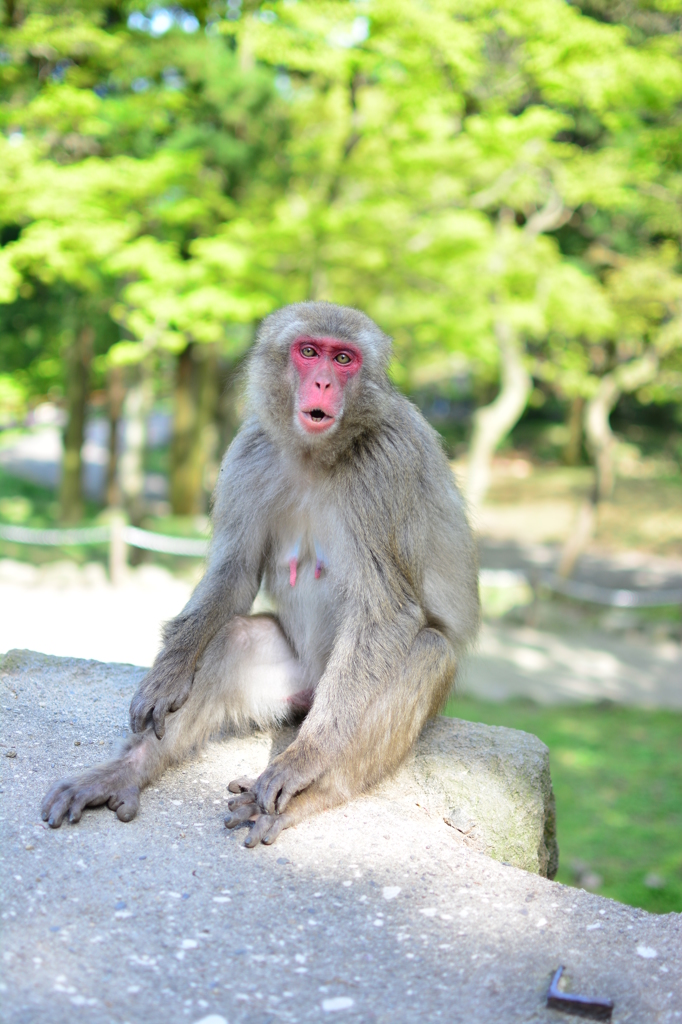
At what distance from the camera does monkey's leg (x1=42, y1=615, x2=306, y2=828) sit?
8.15ft

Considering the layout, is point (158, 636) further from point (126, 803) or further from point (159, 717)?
point (126, 803)

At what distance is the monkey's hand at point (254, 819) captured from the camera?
2438 mm

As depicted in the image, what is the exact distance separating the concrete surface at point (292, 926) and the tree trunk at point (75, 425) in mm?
10247

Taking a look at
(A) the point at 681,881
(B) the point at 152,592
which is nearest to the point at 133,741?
(A) the point at 681,881

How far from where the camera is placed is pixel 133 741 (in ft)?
8.78

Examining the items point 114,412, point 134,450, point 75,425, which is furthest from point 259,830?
point 114,412

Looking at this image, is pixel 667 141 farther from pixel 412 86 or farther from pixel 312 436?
pixel 312 436

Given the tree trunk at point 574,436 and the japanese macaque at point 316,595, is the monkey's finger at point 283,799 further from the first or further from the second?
the tree trunk at point 574,436

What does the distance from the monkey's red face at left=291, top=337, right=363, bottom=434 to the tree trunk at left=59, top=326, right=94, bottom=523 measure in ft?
32.4

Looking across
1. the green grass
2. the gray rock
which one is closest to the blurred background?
the green grass

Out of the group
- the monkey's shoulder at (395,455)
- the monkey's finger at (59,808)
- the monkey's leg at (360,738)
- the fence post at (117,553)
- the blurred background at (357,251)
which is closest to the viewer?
the monkey's finger at (59,808)

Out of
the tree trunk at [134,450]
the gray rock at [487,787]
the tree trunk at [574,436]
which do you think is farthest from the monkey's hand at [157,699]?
the tree trunk at [574,436]

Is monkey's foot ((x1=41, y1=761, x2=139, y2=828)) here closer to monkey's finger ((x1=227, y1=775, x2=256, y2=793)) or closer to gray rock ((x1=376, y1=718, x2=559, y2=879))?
monkey's finger ((x1=227, y1=775, x2=256, y2=793))

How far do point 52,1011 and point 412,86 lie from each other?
8.50m
